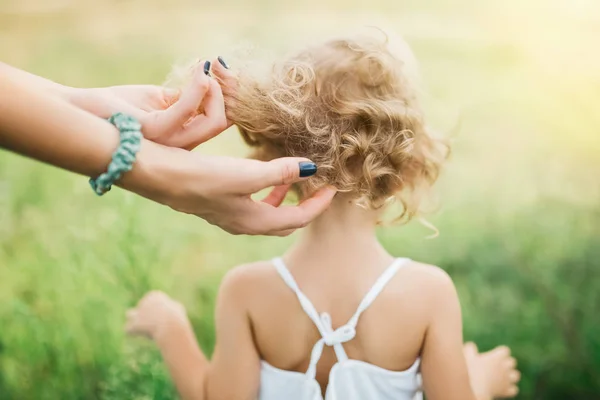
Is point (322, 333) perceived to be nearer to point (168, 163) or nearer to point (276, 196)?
point (276, 196)

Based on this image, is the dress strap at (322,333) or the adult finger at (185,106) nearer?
the adult finger at (185,106)

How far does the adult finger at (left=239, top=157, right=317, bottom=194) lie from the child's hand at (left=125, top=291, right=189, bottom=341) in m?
0.47

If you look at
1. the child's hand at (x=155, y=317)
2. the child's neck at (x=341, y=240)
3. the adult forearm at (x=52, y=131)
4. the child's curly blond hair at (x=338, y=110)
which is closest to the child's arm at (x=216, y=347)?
the child's hand at (x=155, y=317)

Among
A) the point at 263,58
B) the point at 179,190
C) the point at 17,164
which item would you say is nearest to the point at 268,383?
the point at 179,190

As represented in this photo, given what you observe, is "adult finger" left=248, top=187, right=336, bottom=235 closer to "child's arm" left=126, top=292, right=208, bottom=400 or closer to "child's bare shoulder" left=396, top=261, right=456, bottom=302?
"child's bare shoulder" left=396, top=261, right=456, bottom=302

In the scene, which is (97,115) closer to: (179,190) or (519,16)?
(179,190)

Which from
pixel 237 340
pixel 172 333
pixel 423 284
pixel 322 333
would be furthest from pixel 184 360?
pixel 423 284

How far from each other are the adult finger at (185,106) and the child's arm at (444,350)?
1.41 feet

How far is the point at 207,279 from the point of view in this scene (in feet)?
4.17

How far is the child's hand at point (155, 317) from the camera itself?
4.09 feet

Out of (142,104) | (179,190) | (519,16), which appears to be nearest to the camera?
(179,190)

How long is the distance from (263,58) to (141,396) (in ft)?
2.14

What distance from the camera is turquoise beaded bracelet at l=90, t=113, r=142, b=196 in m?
0.81

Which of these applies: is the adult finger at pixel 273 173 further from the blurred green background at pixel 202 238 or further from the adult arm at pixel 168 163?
the blurred green background at pixel 202 238
